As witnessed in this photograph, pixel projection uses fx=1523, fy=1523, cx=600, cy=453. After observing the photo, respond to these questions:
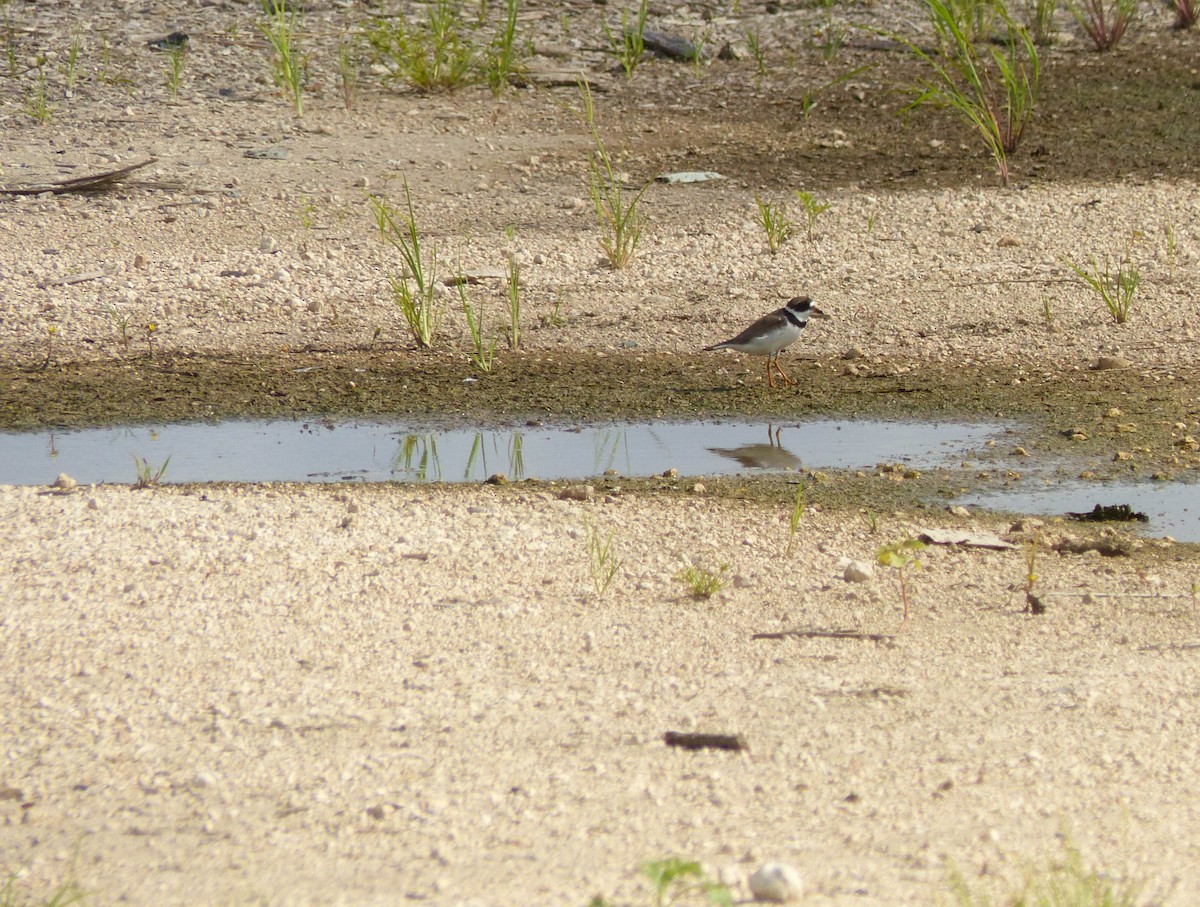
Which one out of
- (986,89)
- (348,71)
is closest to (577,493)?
(986,89)

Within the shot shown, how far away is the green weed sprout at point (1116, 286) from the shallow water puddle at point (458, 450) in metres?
1.39

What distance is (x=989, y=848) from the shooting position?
9.32ft

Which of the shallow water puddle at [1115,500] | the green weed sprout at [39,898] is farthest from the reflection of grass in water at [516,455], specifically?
the green weed sprout at [39,898]

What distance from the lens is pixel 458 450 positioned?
5.93 m

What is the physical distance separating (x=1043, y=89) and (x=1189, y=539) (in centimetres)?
691

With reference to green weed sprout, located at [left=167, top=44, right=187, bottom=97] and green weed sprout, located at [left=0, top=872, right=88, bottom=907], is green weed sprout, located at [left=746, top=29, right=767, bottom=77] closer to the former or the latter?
green weed sprout, located at [left=167, top=44, right=187, bottom=97]

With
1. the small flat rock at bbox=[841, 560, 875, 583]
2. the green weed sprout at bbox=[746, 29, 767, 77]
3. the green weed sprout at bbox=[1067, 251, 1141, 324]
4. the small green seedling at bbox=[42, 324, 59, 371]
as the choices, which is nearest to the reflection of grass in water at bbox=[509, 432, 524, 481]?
the small flat rock at bbox=[841, 560, 875, 583]

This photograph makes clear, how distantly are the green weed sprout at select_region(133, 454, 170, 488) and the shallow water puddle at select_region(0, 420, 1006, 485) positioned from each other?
0.17 ft

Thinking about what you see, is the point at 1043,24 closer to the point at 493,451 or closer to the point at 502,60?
the point at 502,60

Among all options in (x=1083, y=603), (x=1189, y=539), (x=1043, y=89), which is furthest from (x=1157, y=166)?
(x=1083, y=603)

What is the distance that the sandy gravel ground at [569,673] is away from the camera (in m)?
2.87

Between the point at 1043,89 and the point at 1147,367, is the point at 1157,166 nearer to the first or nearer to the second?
the point at 1043,89

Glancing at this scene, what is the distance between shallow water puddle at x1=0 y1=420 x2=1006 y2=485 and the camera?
18.5 feet

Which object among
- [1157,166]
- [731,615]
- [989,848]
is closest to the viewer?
[989,848]
